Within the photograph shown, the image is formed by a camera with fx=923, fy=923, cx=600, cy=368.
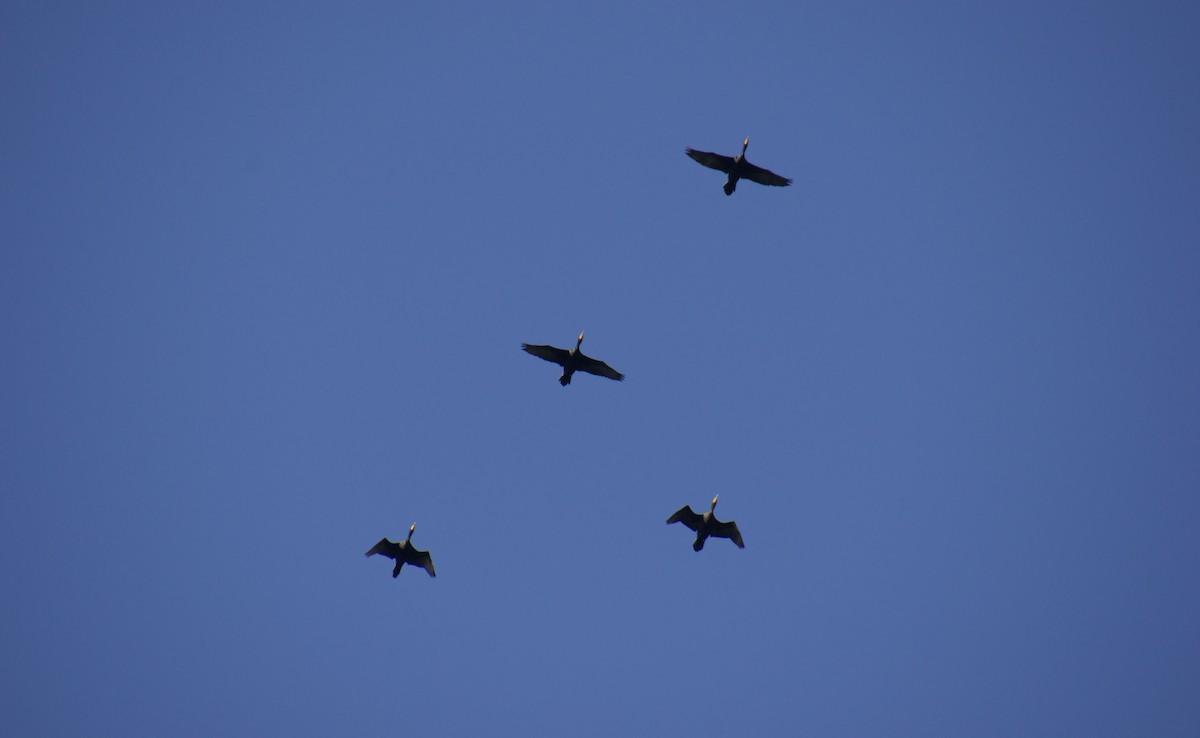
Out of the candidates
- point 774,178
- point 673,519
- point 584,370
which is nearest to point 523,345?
point 584,370

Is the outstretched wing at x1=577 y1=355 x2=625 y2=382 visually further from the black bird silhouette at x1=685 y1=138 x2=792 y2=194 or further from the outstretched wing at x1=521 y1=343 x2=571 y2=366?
the black bird silhouette at x1=685 y1=138 x2=792 y2=194

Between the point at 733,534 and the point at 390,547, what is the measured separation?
11932mm

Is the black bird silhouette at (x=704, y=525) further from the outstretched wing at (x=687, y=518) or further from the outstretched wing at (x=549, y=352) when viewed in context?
the outstretched wing at (x=549, y=352)

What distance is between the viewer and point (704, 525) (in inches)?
1257

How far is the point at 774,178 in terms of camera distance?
1336 inches

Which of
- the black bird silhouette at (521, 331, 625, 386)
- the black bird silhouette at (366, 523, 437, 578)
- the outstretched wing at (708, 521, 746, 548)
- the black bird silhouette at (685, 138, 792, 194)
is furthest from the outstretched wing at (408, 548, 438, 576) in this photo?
the black bird silhouette at (685, 138, 792, 194)

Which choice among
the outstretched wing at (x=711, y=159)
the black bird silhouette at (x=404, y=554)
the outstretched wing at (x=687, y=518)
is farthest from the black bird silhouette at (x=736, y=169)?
the black bird silhouette at (x=404, y=554)

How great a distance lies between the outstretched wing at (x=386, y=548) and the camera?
3171cm

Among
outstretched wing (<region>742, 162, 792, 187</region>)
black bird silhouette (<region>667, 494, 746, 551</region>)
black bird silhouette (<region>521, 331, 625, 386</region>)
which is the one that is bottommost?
black bird silhouette (<region>667, 494, 746, 551</region>)

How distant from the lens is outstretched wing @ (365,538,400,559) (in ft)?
104

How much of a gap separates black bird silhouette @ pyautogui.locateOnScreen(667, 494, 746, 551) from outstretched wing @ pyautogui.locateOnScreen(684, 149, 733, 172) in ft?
40.1

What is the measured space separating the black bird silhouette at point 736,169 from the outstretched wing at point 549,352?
8.44 m

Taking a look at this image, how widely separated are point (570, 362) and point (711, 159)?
9.29 metres

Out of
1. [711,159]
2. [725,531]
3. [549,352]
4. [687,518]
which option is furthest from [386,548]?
[711,159]
